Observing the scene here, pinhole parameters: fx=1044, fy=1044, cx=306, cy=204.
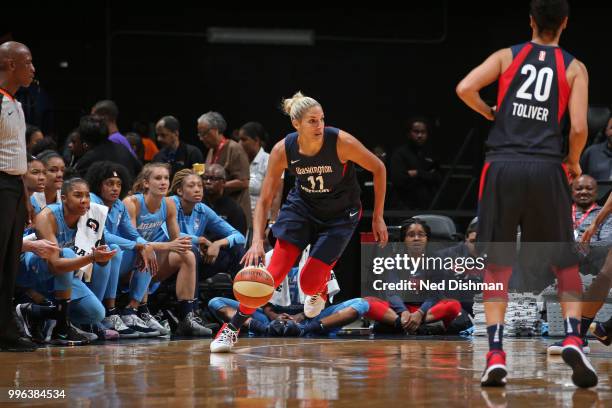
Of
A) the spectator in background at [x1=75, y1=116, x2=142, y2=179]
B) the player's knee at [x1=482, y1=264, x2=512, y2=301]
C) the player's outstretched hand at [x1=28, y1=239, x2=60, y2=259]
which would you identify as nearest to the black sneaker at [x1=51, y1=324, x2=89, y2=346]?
the player's outstretched hand at [x1=28, y1=239, x2=60, y2=259]

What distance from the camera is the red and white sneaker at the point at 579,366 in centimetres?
446

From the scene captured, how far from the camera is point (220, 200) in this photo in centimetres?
891

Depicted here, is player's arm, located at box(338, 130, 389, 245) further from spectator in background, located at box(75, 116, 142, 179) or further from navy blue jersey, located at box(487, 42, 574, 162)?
spectator in background, located at box(75, 116, 142, 179)

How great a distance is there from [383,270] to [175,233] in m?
1.80

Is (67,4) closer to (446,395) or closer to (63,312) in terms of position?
(63,312)

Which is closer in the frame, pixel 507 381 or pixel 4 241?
pixel 507 381

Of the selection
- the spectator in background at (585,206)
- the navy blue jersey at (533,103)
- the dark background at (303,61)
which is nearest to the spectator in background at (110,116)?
the spectator in background at (585,206)

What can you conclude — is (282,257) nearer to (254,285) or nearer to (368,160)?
(254,285)

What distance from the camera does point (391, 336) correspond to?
779 cm

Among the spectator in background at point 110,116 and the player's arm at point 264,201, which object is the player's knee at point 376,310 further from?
the spectator in background at point 110,116

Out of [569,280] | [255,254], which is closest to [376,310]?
[255,254]

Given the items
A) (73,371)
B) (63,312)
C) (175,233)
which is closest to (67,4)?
(175,233)

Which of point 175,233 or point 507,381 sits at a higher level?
point 175,233

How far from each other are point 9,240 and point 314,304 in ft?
7.20
